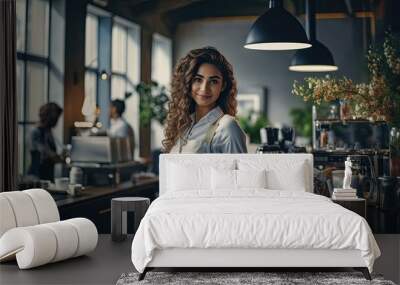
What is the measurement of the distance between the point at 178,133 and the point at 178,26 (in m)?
1.24

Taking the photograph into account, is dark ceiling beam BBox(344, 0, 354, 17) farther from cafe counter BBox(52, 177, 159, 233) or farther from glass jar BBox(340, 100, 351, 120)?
cafe counter BBox(52, 177, 159, 233)

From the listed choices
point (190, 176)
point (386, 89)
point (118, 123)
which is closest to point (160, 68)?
point (118, 123)

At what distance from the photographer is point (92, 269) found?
5941mm

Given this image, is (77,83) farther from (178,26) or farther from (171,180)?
(171,180)

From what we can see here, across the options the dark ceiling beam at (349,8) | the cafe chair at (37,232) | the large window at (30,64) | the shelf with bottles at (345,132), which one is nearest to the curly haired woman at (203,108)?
the shelf with bottles at (345,132)

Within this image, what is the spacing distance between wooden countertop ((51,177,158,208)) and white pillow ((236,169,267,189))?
1.45 meters

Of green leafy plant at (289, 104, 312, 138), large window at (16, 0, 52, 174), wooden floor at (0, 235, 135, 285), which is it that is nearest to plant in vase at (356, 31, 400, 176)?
green leafy plant at (289, 104, 312, 138)

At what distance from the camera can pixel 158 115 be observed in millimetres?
8172

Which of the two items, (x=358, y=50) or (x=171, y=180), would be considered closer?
(x=171, y=180)

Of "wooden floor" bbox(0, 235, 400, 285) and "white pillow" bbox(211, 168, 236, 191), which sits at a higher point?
"white pillow" bbox(211, 168, 236, 191)

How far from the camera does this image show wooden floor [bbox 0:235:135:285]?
5488 mm

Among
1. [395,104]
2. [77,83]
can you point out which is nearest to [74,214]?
[77,83]

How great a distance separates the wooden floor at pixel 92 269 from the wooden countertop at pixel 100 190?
958 mm

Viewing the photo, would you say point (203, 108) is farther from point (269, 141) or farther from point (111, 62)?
point (111, 62)
